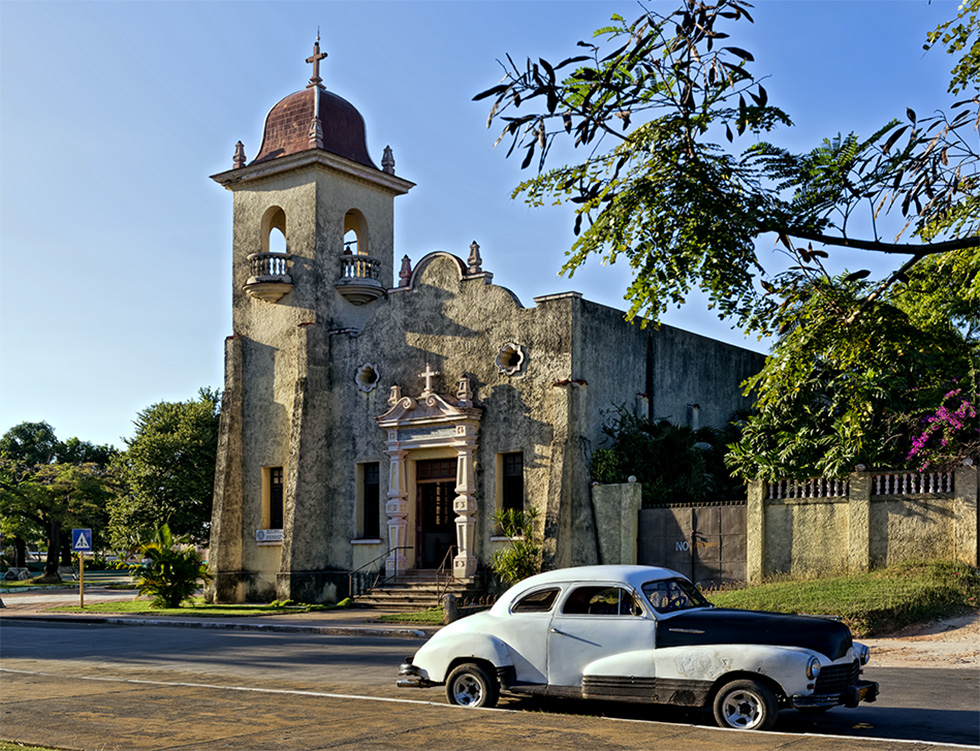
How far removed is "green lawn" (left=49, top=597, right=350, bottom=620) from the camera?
27.0 meters

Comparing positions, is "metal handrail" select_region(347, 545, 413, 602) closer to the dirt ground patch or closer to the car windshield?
the dirt ground patch

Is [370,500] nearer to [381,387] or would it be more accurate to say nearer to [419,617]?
[381,387]

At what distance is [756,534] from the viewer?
22812 millimetres

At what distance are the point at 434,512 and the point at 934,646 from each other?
582 inches

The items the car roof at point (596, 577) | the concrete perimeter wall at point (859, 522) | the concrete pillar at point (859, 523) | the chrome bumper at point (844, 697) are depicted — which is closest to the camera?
the chrome bumper at point (844, 697)

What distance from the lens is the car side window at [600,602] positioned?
10609mm

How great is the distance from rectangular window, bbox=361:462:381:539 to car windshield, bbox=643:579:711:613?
1907 centimetres

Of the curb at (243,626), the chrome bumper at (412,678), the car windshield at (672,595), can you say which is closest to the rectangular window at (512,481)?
the curb at (243,626)

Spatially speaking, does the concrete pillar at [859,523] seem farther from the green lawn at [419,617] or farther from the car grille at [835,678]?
the car grille at [835,678]

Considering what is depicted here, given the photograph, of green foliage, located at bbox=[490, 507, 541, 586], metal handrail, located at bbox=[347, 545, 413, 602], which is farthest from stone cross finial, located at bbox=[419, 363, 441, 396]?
metal handrail, located at bbox=[347, 545, 413, 602]

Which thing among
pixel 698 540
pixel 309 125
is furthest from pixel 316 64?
pixel 698 540

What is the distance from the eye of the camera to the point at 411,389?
2888 centimetres

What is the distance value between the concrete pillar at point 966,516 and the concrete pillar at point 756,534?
397 cm

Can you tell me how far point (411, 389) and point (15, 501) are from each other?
109 feet
